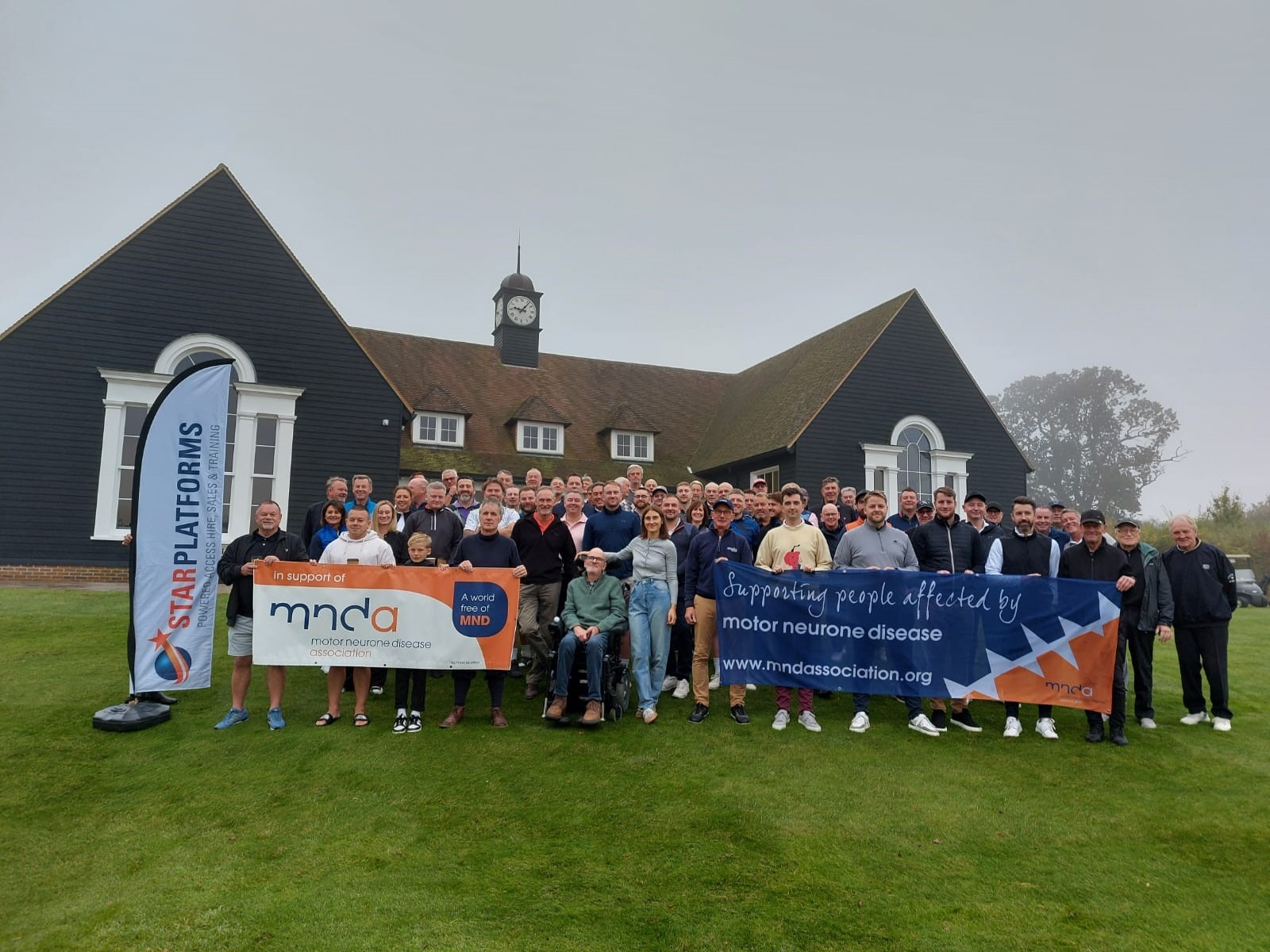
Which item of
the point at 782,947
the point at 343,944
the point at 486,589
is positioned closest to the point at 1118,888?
the point at 782,947

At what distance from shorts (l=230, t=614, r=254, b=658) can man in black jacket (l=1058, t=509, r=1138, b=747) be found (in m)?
Result: 7.58

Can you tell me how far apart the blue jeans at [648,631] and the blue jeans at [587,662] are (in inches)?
14.9

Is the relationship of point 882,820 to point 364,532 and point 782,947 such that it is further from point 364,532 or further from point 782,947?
point 364,532

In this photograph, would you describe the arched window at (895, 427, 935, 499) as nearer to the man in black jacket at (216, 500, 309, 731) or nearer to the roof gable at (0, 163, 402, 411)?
the roof gable at (0, 163, 402, 411)

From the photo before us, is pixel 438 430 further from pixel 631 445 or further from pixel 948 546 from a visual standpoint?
pixel 948 546

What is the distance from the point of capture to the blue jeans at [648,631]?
712cm

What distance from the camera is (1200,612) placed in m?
7.39

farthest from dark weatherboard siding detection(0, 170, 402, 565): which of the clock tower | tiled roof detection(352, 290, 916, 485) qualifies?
the clock tower

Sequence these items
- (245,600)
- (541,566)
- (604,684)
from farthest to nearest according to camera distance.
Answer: (541,566) < (604,684) < (245,600)

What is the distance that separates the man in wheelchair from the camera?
22.2ft

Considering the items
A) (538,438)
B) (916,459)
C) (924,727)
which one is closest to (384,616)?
(924,727)

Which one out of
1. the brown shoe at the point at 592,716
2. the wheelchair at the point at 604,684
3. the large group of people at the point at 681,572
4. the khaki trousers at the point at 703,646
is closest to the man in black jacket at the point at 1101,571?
the large group of people at the point at 681,572

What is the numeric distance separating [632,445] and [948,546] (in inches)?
677

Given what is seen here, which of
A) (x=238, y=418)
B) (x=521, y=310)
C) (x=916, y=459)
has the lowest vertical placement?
(x=238, y=418)
